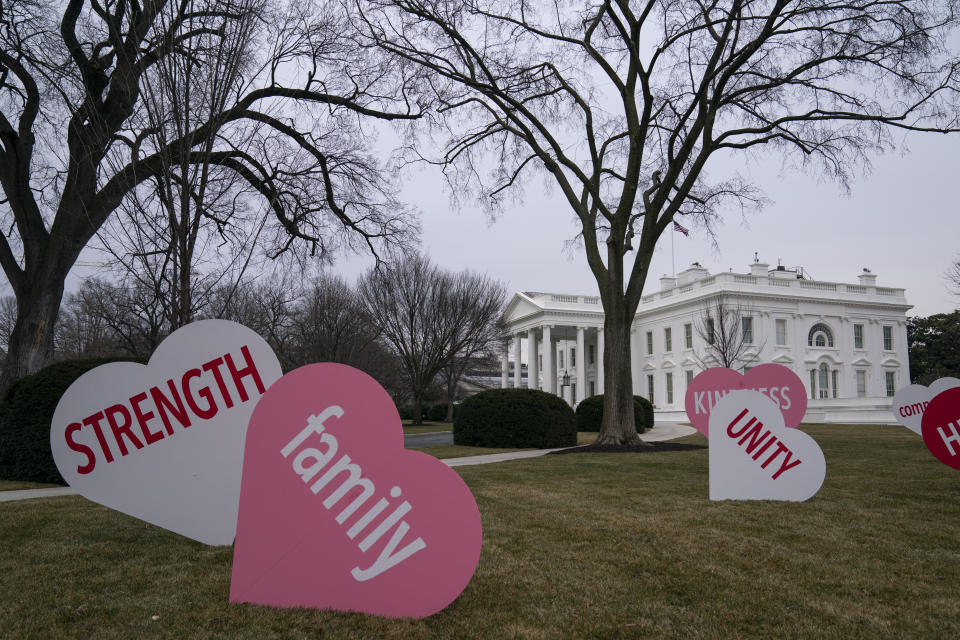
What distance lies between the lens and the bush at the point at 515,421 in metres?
18.5

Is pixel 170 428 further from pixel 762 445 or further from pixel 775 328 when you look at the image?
pixel 775 328

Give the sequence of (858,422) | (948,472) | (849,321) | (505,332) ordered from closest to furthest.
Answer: (948,472) < (858,422) < (505,332) < (849,321)

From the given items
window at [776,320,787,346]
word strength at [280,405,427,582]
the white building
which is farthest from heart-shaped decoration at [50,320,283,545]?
window at [776,320,787,346]

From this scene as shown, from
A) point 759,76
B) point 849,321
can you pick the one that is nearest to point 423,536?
point 759,76

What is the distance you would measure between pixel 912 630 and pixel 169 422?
5181 millimetres

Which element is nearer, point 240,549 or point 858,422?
point 240,549

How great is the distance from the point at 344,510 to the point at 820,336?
54.8 m

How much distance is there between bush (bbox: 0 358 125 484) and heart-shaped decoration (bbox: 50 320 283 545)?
19.3 ft

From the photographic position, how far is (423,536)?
377 centimetres

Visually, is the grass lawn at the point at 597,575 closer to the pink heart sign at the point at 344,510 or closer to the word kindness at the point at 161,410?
the pink heart sign at the point at 344,510

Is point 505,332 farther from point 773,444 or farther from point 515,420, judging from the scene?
point 773,444

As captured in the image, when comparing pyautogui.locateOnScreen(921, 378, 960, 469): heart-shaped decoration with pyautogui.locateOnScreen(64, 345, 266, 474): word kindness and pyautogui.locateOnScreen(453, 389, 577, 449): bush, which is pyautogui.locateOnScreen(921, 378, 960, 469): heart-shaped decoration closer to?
pyautogui.locateOnScreen(64, 345, 266, 474): word kindness

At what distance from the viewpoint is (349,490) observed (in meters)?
3.89

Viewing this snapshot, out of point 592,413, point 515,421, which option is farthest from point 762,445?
point 592,413
